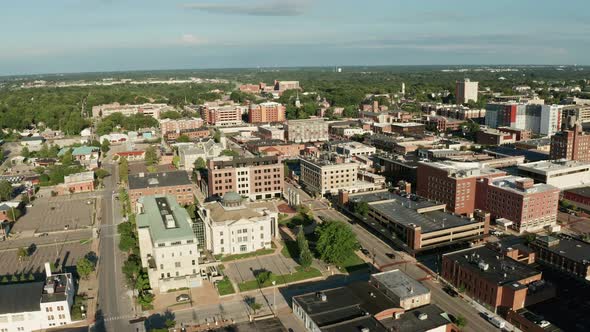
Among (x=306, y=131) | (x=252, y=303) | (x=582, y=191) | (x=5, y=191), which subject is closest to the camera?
(x=252, y=303)

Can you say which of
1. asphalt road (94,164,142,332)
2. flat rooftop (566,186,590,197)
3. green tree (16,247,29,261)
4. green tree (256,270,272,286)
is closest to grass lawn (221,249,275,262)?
green tree (256,270,272,286)

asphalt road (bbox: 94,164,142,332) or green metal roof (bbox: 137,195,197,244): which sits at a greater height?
green metal roof (bbox: 137,195,197,244)

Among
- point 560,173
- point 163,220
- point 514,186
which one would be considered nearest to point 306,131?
point 560,173

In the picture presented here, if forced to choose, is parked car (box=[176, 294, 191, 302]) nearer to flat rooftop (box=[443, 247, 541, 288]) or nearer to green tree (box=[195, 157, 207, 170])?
flat rooftop (box=[443, 247, 541, 288])

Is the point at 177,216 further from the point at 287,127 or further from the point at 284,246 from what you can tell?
the point at 287,127

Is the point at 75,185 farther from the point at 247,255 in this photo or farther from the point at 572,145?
the point at 572,145
